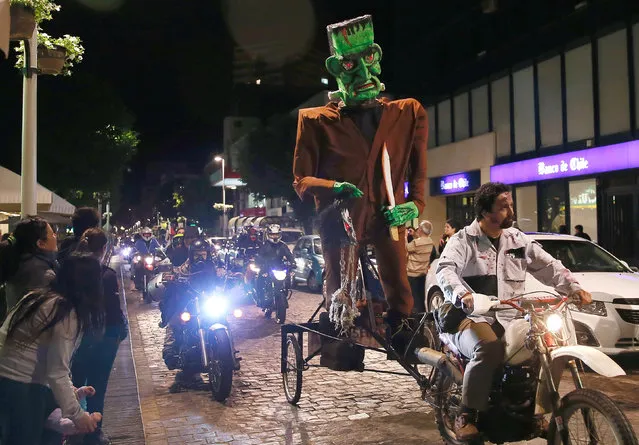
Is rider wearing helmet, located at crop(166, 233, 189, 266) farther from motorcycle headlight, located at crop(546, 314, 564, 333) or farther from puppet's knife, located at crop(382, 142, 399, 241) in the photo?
motorcycle headlight, located at crop(546, 314, 564, 333)

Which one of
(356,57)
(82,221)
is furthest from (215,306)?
(356,57)

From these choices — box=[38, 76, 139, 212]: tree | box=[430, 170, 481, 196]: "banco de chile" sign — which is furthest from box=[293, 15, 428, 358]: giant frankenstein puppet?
box=[430, 170, 481, 196]: "banco de chile" sign

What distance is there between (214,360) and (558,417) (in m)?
3.97

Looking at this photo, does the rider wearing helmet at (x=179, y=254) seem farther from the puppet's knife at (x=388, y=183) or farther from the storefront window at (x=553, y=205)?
the storefront window at (x=553, y=205)

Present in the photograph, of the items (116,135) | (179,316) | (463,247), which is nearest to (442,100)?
(116,135)

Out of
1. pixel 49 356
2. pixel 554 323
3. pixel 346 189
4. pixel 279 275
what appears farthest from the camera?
pixel 279 275

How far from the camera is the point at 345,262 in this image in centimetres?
541

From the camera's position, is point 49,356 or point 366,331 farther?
point 366,331

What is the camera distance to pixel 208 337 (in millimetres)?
6840

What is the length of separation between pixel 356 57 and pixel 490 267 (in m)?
2.18

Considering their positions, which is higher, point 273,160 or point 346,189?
point 273,160

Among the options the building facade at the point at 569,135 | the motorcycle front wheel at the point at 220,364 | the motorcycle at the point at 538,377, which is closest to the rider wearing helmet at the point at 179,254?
the motorcycle front wheel at the point at 220,364

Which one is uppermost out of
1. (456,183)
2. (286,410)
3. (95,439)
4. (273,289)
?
(456,183)

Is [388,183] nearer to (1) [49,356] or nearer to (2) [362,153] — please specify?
(2) [362,153]
